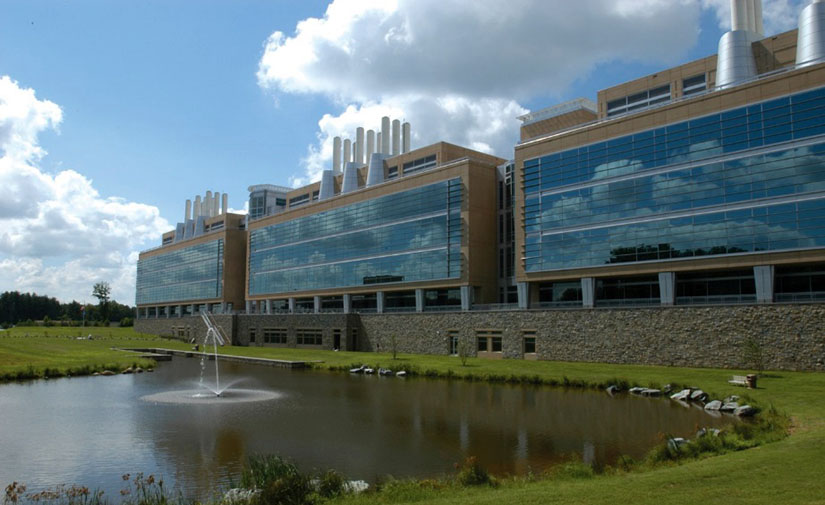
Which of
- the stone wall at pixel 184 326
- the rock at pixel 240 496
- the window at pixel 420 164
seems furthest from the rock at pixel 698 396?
the stone wall at pixel 184 326

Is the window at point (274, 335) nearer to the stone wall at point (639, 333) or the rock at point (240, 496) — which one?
the stone wall at point (639, 333)

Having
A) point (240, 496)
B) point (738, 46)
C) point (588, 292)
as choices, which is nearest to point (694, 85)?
point (738, 46)

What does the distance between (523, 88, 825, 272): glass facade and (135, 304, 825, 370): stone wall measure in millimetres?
4957

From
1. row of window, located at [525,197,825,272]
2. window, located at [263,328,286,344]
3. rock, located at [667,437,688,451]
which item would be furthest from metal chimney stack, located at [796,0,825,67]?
window, located at [263,328,286,344]

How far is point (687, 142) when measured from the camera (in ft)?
162

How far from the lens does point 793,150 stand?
43562 millimetres

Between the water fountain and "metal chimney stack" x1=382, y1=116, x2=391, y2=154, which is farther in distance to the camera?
"metal chimney stack" x1=382, y1=116, x2=391, y2=154

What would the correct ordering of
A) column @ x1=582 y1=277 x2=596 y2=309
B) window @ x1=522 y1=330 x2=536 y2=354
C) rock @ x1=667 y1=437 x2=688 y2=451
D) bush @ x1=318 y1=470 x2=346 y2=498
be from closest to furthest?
bush @ x1=318 y1=470 x2=346 y2=498
rock @ x1=667 y1=437 x2=688 y2=451
column @ x1=582 y1=277 x2=596 y2=309
window @ x1=522 y1=330 x2=536 y2=354

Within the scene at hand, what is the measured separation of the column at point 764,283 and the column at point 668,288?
20.2ft

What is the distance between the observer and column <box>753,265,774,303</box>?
4419cm

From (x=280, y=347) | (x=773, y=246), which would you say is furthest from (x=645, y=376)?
(x=280, y=347)

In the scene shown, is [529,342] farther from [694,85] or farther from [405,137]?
[405,137]

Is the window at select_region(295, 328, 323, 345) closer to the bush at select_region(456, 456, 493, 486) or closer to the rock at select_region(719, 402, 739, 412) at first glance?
the rock at select_region(719, 402, 739, 412)

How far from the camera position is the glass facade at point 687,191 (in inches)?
1704
